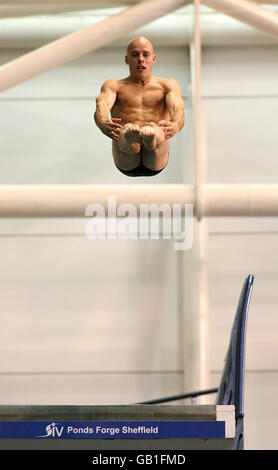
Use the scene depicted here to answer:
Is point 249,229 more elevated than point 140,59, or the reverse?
point 249,229

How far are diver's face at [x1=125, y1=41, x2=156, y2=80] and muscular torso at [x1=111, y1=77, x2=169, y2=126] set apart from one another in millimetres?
81

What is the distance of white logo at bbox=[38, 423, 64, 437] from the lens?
4297mm

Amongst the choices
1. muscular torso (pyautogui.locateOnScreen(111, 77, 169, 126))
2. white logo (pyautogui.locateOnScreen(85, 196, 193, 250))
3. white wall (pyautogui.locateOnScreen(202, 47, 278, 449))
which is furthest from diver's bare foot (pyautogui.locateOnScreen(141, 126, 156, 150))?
white wall (pyautogui.locateOnScreen(202, 47, 278, 449))

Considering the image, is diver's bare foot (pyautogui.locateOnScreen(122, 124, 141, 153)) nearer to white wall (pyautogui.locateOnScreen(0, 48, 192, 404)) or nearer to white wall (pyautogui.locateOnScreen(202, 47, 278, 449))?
white wall (pyautogui.locateOnScreen(0, 48, 192, 404))

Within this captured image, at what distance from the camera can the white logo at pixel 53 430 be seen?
4.30 metres

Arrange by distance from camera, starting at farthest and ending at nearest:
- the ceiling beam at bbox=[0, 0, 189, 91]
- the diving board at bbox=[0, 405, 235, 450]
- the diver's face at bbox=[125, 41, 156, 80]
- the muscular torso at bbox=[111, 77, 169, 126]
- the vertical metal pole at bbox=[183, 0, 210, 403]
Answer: the vertical metal pole at bbox=[183, 0, 210, 403] → the ceiling beam at bbox=[0, 0, 189, 91] → the muscular torso at bbox=[111, 77, 169, 126] → the diver's face at bbox=[125, 41, 156, 80] → the diving board at bbox=[0, 405, 235, 450]

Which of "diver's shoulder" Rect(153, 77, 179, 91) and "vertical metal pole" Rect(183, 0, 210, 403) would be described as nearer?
"diver's shoulder" Rect(153, 77, 179, 91)

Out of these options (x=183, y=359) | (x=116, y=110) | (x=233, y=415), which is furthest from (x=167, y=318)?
(x=233, y=415)

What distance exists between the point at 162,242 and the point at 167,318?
0.74m

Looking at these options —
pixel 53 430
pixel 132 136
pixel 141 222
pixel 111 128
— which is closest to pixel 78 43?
pixel 141 222

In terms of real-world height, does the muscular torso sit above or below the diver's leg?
above

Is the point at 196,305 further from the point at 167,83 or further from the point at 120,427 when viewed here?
the point at 120,427

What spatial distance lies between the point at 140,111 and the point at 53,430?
2.29m

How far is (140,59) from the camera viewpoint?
5.48 metres
